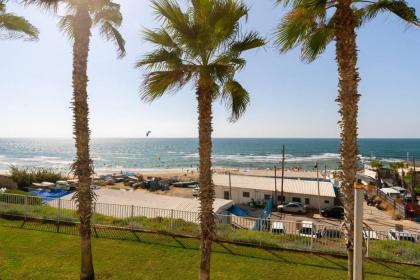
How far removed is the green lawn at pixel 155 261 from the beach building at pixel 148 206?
2322 millimetres

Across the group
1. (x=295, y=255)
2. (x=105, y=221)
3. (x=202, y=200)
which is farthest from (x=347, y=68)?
(x=105, y=221)

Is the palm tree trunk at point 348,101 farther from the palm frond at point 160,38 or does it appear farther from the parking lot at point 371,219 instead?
the parking lot at point 371,219

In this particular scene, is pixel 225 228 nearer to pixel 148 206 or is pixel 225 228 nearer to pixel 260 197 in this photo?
pixel 148 206

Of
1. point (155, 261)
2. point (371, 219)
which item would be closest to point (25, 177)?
point (155, 261)

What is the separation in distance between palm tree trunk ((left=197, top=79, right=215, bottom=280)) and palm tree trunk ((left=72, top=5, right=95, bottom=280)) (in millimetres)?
3214

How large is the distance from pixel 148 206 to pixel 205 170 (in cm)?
1452

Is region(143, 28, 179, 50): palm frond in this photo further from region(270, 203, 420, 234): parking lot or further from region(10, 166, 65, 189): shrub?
region(10, 166, 65, 189): shrub

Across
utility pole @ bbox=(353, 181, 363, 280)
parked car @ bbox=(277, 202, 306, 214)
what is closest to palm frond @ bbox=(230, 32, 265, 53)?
utility pole @ bbox=(353, 181, 363, 280)

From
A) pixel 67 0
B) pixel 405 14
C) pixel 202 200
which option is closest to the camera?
pixel 405 14

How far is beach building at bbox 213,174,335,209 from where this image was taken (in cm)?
3123

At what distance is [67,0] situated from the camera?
7520mm

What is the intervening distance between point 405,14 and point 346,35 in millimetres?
1163

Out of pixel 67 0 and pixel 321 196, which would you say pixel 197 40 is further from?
pixel 321 196

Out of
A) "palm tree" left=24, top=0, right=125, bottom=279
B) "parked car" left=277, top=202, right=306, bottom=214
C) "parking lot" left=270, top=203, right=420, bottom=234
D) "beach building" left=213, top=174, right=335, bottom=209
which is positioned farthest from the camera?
"beach building" left=213, top=174, right=335, bottom=209
